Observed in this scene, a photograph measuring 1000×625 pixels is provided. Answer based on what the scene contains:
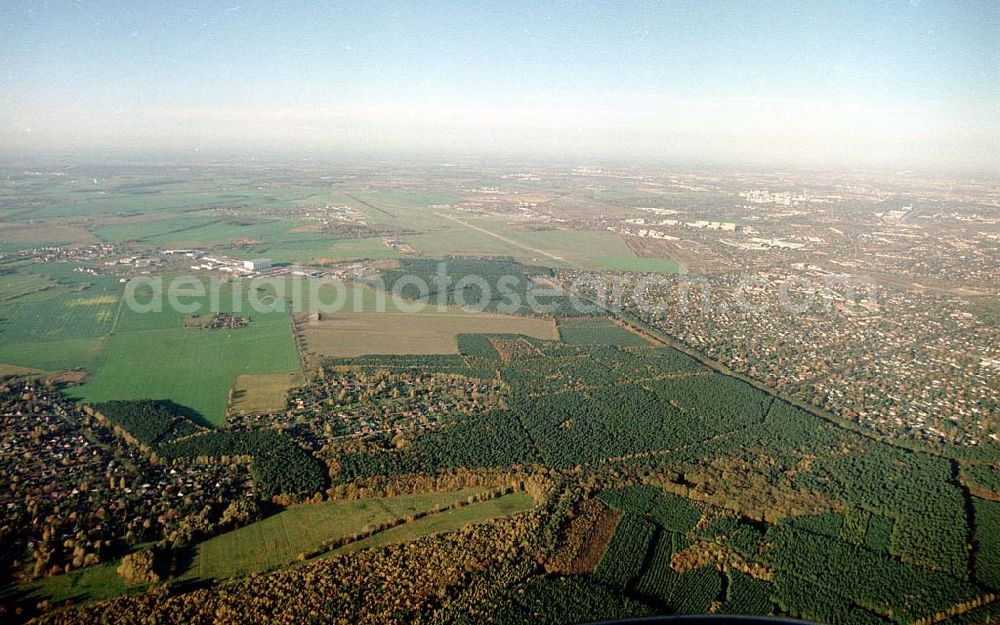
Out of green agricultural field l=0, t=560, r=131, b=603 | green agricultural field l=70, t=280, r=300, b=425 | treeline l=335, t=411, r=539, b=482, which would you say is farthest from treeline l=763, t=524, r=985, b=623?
green agricultural field l=70, t=280, r=300, b=425

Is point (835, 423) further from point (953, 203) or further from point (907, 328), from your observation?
point (953, 203)

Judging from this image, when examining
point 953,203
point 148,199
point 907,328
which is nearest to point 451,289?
point 907,328

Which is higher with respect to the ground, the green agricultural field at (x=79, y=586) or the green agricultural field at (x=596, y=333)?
the green agricultural field at (x=596, y=333)

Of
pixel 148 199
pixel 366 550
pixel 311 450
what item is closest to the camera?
pixel 366 550

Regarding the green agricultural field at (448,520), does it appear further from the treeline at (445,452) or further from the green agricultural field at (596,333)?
the green agricultural field at (596,333)

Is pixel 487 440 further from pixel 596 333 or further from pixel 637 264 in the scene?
pixel 637 264

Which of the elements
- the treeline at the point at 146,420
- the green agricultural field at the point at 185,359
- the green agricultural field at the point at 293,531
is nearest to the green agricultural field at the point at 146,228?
the green agricultural field at the point at 185,359

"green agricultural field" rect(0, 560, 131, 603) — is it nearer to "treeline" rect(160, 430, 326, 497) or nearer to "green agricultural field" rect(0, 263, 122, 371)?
"treeline" rect(160, 430, 326, 497)
